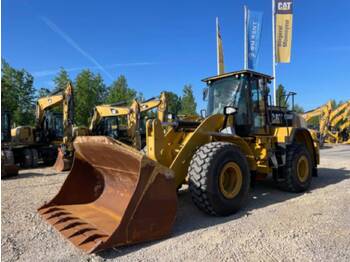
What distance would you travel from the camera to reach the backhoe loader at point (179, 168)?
386 cm

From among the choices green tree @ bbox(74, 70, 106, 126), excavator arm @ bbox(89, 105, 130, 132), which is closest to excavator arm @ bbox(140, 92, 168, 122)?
excavator arm @ bbox(89, 105, 130, 132)

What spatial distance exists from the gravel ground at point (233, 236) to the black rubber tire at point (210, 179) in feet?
0.58

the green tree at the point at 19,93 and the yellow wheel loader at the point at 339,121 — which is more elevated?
the green tree at the point at 19,93

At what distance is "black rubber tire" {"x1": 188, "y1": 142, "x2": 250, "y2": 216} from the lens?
4.56 meters

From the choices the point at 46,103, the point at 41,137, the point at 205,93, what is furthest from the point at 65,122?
the point at 205,93

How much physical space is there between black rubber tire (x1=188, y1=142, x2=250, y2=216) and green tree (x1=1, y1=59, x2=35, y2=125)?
25.9 meters

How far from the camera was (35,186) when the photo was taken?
824cm

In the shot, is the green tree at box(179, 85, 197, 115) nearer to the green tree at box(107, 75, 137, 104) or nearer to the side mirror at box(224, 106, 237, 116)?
the green tree at box(107, 75, 137, 104)

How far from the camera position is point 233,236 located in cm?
404

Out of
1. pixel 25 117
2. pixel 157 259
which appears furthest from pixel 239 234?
pixel 25 117

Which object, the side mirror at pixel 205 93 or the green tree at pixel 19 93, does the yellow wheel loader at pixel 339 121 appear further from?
the green tree at pixel 19 93

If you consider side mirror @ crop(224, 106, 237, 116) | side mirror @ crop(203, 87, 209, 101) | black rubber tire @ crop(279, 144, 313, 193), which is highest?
side mirror @ crop(203, 87, 209, 101)

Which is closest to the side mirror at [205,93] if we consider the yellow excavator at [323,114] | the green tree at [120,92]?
the yellow excavator at [323,114]

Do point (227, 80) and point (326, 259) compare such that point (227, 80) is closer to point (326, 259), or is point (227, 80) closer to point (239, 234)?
point (239, 234)
